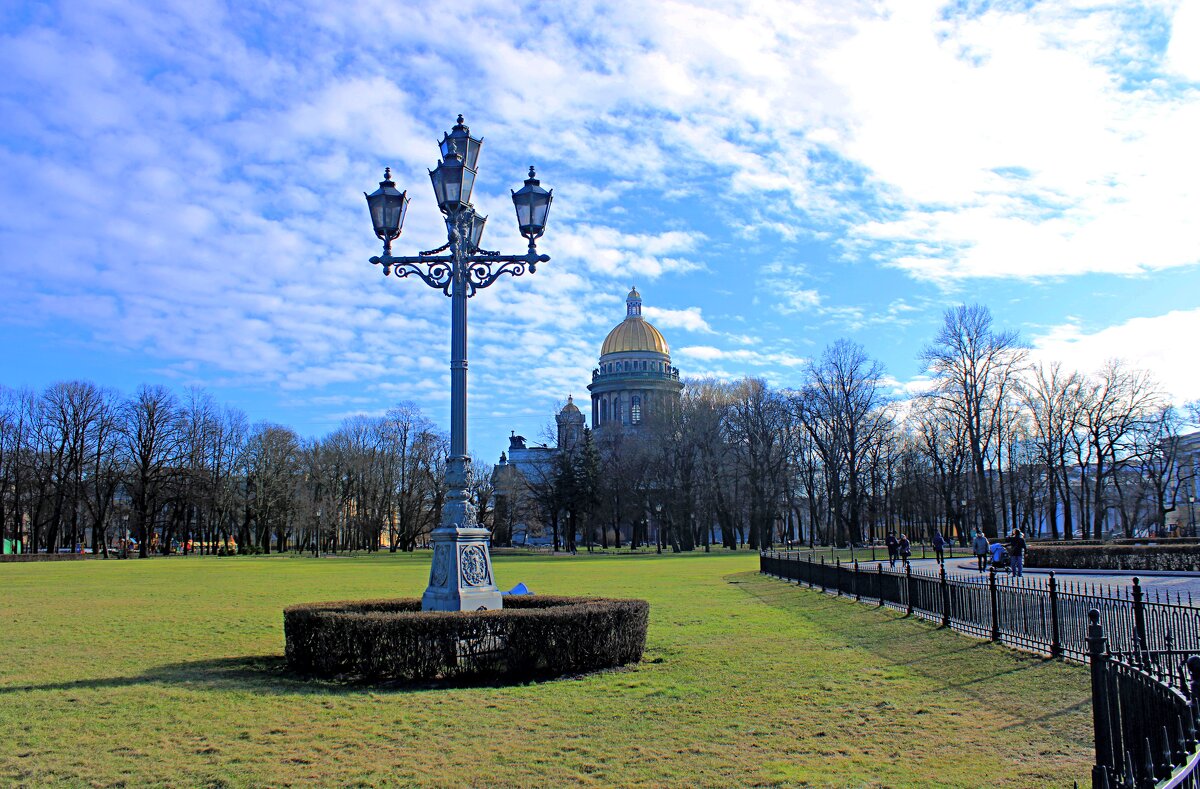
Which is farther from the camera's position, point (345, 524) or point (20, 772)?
point (345, 524)

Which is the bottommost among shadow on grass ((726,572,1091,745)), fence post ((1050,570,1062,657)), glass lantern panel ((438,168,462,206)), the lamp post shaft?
shadow on grass ((726,572,1091,745))

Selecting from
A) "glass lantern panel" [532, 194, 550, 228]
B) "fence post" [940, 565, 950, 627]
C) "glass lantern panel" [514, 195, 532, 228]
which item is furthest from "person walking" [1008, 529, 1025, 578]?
"glass lantern panel" [514, 195, 532, 228]

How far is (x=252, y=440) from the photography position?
72500 mm

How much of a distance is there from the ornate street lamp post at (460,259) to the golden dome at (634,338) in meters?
96.1

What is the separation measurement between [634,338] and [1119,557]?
80.2 meters

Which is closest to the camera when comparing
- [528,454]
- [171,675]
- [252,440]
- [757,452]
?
[171,675]

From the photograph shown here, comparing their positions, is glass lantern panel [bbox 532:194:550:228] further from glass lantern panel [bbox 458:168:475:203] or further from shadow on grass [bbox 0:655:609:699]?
shadow on grass [bbox 0:655:609:699]

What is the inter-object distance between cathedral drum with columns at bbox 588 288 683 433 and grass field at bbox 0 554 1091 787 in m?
91.7

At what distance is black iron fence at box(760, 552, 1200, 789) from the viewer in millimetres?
3738

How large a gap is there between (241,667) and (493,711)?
4498 millimetres

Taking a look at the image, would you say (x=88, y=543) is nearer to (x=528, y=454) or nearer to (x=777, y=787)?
(x=528, y=454)

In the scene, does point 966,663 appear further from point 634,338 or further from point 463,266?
point 634,338

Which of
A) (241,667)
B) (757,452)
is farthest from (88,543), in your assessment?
(241,667)

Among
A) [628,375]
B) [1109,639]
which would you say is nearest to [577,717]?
[1109,639]
